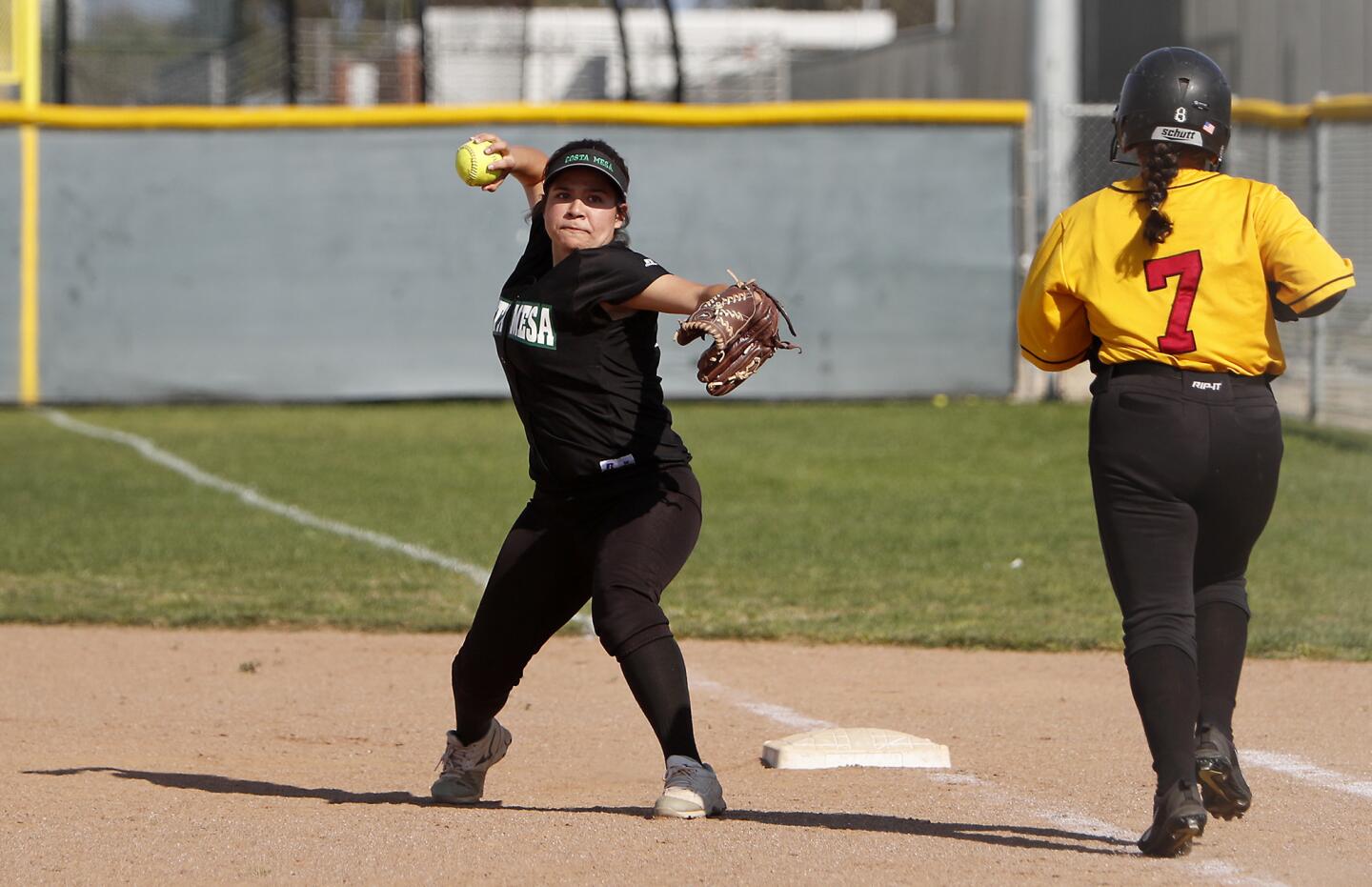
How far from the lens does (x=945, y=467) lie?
12.7 metres

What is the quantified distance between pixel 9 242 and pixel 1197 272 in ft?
47.6

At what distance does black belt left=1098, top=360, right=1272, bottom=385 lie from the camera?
3980 millimetres

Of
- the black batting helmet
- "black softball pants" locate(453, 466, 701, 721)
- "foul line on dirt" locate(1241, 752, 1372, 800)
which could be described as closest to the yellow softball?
"black softball pants" locate(453, 466, 701, 721)

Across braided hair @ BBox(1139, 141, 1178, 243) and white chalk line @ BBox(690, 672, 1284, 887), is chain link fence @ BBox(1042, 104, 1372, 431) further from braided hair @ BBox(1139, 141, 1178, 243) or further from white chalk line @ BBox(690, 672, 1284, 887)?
braided hair @ BBox(1139, 141, 1178, 243)

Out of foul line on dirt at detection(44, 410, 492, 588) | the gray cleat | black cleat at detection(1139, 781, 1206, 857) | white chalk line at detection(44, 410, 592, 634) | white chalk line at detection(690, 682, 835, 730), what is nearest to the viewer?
black cleat at detection(1139, 781, 1206, 857)

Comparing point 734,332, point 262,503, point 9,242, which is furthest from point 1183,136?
point 9,242

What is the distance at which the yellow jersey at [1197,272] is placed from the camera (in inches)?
155

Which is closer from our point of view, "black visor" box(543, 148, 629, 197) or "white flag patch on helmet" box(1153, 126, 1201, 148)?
"white flag patch on helmet" box(1153, 126, 1201, 148)

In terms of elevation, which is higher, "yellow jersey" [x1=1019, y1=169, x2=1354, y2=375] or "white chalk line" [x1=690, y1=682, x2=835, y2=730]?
"yellow jersey" [x1=1019, y1=169, x2=1354, y2=375]

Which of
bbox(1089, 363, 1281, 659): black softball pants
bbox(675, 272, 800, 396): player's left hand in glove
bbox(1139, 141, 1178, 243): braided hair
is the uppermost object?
bbox(1139, 141, 1178, 243): braided hair

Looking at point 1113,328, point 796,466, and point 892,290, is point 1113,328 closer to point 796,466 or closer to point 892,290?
point 796,466

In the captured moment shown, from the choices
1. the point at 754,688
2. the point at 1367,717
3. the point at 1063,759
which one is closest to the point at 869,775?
the point at 1063,759

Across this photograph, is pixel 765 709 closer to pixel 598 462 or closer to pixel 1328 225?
pixel 598 462

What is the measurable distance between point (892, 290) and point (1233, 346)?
12700mm
